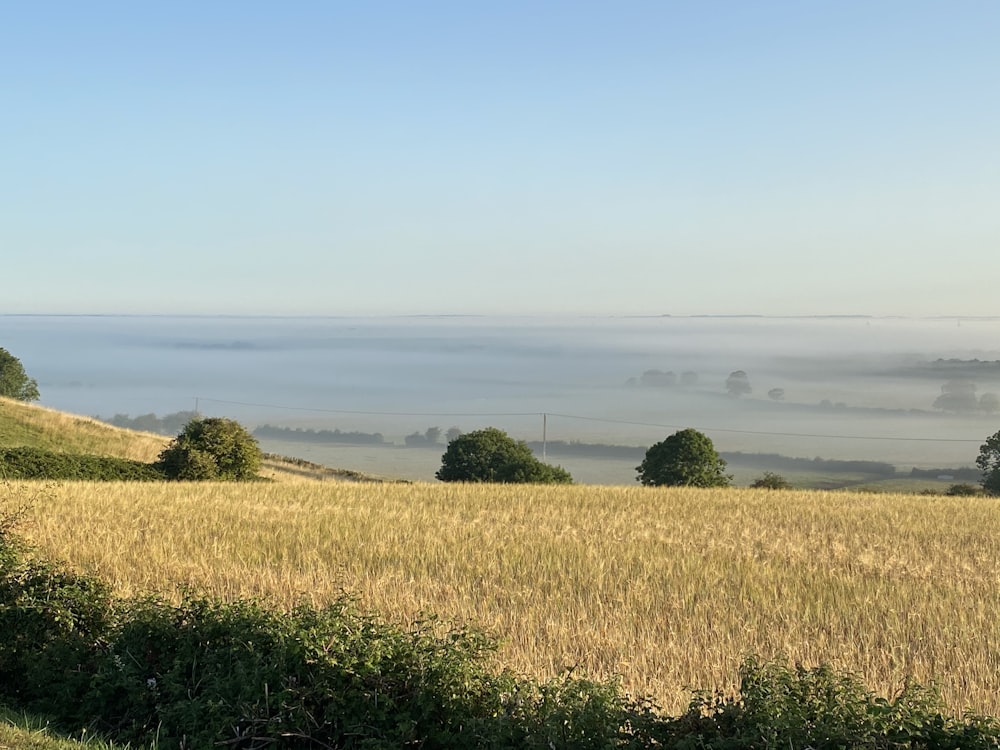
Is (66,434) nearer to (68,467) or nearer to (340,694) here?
(68,467)

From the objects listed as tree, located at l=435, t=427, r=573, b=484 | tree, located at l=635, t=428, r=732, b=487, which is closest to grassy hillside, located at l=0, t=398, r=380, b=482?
tree, located at l=435, t=427, r=573, b=484

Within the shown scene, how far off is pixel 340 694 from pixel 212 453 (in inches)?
1031

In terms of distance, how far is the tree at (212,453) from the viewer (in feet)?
97.8

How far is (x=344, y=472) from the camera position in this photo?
5191cm

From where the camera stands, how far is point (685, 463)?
38.9 metres

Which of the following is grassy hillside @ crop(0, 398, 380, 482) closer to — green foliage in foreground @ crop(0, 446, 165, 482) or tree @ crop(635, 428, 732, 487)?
green foliage in foreground @ crop(0, 446, 165, 482)

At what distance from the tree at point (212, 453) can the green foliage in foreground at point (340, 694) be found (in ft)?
72.5

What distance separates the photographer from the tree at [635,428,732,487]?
38875 mm

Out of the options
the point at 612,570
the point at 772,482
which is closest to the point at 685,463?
the point at 772,482

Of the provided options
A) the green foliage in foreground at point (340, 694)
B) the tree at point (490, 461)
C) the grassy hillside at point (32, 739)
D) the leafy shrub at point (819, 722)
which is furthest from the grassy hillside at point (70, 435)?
the leafy shrub at point (819, 722)

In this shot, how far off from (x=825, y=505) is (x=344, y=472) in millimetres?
33061

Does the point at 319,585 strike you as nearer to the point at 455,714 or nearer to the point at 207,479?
the point at 455,714

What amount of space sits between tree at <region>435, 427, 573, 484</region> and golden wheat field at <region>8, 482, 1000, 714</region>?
15.5 metres

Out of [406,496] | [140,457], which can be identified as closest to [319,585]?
[406,496]
